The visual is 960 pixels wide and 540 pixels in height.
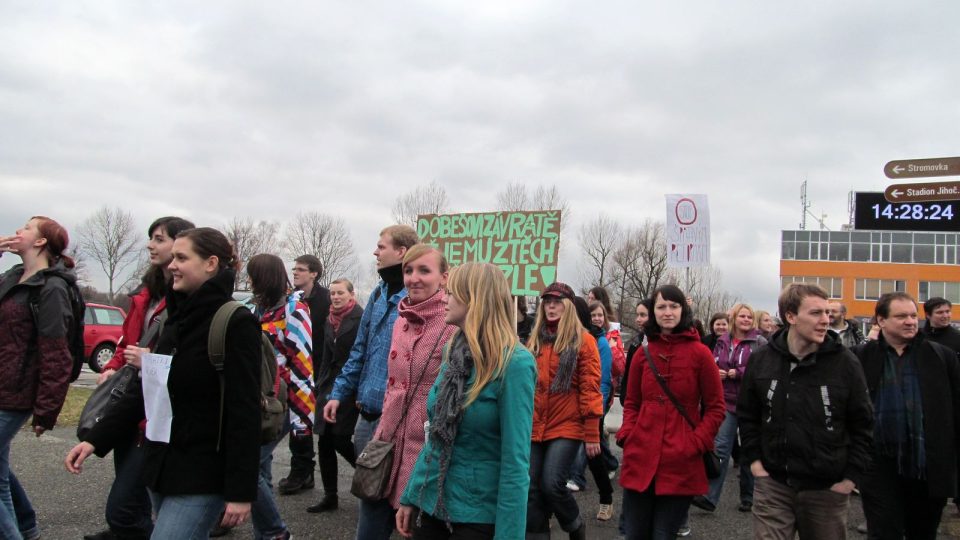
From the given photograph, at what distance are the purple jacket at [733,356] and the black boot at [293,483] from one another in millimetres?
4383

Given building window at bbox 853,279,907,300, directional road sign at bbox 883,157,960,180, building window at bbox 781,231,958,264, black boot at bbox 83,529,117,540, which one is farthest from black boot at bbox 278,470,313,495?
building window at bbox 853,279,907,300

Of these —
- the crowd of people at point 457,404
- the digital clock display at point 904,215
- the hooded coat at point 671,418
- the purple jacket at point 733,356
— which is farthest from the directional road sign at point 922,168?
the hooded coat at point 671,418

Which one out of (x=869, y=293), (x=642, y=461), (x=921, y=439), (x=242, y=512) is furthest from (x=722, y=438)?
(x=869, y=293)

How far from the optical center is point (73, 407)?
11.2 metres

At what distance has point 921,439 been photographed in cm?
450

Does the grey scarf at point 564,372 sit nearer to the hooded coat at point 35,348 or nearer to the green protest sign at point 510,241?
the hooded coat at point 35,348

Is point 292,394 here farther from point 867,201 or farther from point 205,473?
point 867,201

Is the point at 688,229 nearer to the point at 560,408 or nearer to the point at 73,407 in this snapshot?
the point at 560,408

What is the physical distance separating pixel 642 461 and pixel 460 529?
182 centimetres

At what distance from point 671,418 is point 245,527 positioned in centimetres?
361

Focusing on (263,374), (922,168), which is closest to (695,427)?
(263,374)

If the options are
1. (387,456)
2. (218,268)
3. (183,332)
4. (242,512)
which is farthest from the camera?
(387,456)

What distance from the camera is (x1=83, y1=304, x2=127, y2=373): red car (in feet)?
62.4

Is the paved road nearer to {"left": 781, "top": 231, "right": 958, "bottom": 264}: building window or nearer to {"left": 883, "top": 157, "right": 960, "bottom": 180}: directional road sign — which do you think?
{"left": 883, "top": 157, "right": 960, "bottom": 180}: directional road sign
